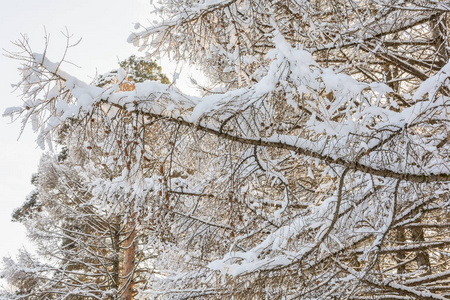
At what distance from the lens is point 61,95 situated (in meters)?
1.92

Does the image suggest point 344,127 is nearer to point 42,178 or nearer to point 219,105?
point 219,105

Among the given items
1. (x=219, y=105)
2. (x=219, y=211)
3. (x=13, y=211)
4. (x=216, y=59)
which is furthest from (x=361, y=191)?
(x=13, y=211)

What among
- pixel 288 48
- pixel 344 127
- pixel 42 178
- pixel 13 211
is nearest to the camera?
pixel 288 48

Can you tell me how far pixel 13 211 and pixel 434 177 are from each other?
12.9m

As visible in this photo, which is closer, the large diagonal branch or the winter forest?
the winter forest

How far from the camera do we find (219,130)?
2082mm

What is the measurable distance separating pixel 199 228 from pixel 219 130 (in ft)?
7.24

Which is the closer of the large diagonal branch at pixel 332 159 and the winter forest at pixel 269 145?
the winter forest at pixel 269 145

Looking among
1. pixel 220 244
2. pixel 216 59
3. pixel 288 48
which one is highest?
pixel 216 59

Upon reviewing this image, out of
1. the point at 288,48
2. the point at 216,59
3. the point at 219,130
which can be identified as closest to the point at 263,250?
the point at 219,130

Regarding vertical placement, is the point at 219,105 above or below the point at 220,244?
above

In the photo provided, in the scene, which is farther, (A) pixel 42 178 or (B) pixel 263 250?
(A) pixel 42 178

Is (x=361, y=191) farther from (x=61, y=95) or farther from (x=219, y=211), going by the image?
(x=61, y=95)

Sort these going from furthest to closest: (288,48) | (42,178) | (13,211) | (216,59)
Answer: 1. (13,211)
2. (42,178)
3. (216,59)
4. (288,48)
